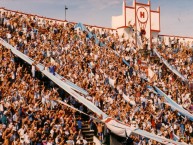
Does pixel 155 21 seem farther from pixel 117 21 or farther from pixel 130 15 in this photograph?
pixel 117 21

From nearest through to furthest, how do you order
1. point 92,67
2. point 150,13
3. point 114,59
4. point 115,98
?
point 115,98, point 92,67, point 114,59, point 150,13

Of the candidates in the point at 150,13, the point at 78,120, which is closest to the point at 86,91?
the point at 78,120

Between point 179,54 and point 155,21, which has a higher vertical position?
point 155,21

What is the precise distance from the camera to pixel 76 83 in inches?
1119

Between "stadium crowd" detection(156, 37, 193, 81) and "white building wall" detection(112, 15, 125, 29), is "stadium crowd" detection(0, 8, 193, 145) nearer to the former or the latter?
"stadium crowd" detection(156, 37, 193, 81)

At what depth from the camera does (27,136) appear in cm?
2125

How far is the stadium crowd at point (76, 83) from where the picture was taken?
2316 cm

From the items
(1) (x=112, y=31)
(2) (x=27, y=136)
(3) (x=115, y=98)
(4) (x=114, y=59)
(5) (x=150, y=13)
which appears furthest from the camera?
(5) (x=150, y=13)

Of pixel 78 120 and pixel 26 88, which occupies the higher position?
pixel 26 88

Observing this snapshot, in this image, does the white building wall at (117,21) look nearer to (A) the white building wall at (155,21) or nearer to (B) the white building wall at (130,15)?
(B) the white building wall at (130,15)

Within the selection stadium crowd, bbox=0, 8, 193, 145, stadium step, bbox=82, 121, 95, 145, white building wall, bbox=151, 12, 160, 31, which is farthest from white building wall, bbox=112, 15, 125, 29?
stadium step, bbox=82, 121, 95, 145

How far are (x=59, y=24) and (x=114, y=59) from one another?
5.31 meters

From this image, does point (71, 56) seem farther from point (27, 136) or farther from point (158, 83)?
point (27, 136)

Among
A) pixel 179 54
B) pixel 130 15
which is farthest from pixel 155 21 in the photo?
pixel 179 54
